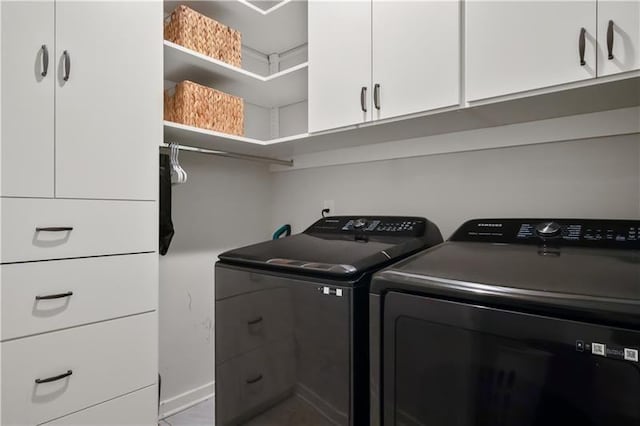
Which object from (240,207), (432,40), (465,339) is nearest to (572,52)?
(432,40)

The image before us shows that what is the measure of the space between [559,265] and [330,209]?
1.39 metres

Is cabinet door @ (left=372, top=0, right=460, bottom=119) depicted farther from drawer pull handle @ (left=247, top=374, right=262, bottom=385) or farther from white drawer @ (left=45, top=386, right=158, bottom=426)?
white drawer @ (left=45, top=386, right=158, bottom=426)

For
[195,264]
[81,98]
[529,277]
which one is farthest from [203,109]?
[529,277]

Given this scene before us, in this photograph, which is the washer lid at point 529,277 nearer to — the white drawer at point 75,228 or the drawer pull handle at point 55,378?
the white drawer at point 75,228

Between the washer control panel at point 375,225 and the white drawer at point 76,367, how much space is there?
0.92 meters

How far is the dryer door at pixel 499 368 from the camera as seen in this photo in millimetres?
702

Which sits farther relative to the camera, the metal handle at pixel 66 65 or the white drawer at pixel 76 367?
the metal handle at pixel 66 65

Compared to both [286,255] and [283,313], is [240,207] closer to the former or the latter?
[286,255]

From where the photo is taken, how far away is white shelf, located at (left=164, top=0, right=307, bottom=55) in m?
1.90

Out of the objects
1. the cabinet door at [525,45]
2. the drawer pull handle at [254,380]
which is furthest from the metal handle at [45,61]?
the cabinet door at [525,45]

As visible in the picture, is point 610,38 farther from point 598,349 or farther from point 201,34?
point 201,34

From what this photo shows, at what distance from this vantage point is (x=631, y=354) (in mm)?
676

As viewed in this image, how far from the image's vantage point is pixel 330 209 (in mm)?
2199

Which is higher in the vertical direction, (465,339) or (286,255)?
(286,255)
